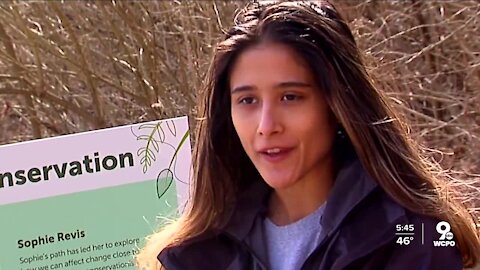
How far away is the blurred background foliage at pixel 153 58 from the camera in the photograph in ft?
19.8

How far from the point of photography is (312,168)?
2211 millimetres

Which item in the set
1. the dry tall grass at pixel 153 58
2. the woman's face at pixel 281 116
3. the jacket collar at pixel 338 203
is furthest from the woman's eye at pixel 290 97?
the dry tall grass at pixel 153 58

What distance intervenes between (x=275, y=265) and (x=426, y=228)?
362 millimetres

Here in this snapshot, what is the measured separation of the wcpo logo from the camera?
209 cm

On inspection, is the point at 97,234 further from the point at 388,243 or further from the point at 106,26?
the point at 106,26

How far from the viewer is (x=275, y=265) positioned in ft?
7.26

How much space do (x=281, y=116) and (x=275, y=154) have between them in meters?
0.09

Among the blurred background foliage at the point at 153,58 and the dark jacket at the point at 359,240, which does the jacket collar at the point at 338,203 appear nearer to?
the dark jacket at the point at 359,240

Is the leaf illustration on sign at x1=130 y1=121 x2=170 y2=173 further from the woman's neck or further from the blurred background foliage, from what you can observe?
the blurred background foliage

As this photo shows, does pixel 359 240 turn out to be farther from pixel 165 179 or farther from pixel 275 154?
pixel 165 179

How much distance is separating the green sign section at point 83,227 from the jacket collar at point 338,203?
679mm

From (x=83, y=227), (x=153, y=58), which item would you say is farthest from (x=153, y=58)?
(x=83, y=227)

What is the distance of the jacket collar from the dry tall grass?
3641 mm

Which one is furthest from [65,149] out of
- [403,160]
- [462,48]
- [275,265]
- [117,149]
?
[462,48]
